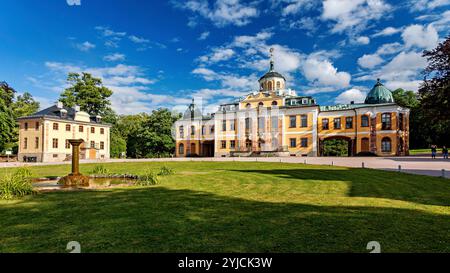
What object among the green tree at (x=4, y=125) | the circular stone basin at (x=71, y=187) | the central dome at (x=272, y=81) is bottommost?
the circular stone basin at (x=71, y=187)

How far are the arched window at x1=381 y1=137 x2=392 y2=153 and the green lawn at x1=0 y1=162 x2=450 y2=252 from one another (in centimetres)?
3491

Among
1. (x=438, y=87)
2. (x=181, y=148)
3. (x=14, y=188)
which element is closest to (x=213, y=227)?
(x=14, y=188)

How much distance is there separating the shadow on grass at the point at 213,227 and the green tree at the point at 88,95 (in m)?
53.0

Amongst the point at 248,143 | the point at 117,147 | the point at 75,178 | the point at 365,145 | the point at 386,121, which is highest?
the point at 386,121

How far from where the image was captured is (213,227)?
5.02 metres

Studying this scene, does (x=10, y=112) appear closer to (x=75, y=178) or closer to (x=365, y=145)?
(x=75, y=178)

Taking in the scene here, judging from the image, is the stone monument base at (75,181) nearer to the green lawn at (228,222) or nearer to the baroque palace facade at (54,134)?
the green lawn at (228,222)

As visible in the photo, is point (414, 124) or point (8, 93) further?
point (414, 124)

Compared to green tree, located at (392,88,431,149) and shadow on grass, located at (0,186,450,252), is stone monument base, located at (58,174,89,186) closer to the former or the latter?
shadow on grass, located at (0,186,450,252)

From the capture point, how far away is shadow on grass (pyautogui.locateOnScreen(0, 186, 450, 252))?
13.3 feet

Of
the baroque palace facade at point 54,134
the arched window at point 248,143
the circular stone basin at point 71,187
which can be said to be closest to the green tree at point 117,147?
the baroque palace facade at point 54,134

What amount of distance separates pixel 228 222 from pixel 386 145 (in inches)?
1642

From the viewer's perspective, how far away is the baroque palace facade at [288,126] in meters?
40.2
